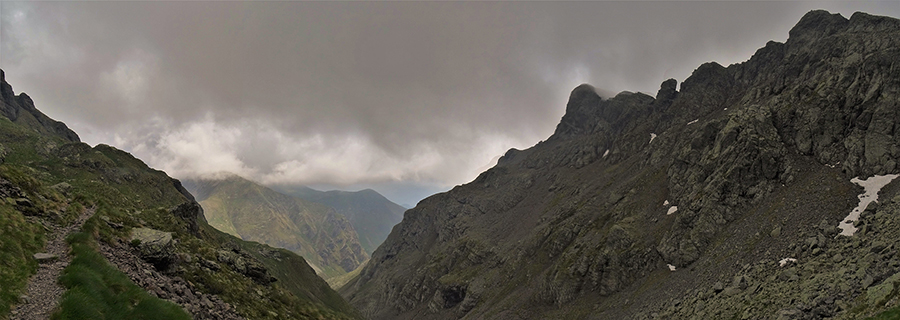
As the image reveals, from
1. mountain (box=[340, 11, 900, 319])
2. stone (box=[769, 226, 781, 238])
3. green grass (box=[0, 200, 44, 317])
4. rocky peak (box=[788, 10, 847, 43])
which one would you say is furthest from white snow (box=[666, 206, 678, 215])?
rocky peak (box=[788, 10, 847, 43])

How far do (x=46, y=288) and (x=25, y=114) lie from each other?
197390 millimetres

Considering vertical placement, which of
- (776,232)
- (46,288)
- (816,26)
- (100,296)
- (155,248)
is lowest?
(776,232)

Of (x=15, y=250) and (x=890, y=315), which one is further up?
(x=15, y=250)

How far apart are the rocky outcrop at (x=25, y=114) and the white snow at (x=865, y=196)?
711ft

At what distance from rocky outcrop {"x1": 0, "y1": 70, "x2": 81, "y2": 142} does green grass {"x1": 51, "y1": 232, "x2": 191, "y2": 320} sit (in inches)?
6667

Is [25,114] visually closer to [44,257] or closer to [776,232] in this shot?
[44,257]

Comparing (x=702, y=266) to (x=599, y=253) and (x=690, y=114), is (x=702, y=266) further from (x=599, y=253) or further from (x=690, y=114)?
(x=690, y=114)

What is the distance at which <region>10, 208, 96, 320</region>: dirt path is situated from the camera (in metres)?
11.4

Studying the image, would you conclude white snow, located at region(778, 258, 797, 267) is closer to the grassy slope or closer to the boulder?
the grassy slope

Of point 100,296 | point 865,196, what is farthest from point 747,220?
point 100,296

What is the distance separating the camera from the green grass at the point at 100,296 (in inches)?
474

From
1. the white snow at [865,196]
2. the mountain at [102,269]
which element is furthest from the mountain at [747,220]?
the mountain at [102,269]

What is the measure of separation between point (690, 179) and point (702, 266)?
33684mm

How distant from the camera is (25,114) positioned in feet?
450
